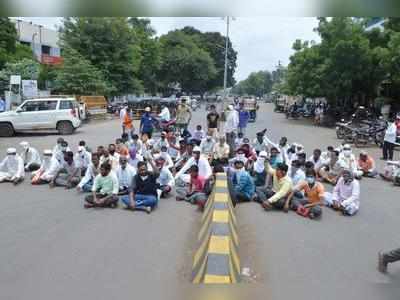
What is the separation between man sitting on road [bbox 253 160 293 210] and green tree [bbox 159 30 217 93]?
47.4 metres

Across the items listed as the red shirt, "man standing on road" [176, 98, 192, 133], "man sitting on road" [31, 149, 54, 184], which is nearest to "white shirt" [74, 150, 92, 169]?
"man sitting on road" [31, 149, 54, 184]

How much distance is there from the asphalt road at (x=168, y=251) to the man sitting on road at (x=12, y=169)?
137 centimetres

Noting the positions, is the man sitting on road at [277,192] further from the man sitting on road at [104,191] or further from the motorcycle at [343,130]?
the motorcycle at [343,130]

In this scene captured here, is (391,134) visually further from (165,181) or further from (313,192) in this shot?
(165,181)

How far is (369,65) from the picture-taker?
23297 millimetres

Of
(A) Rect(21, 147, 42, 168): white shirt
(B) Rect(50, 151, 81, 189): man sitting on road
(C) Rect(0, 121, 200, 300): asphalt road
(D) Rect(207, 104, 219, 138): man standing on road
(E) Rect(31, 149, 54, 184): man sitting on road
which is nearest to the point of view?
(C) Rect(0, 121, 200, 300): asphalt road

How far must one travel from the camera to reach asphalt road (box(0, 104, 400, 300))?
13.9ft

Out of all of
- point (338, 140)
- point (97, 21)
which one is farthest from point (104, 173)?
point (97, 21)

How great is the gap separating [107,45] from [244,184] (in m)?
23.6

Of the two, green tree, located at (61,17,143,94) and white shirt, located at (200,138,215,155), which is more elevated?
green tree, located at (61,17,143,94)

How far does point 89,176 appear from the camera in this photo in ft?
28.4

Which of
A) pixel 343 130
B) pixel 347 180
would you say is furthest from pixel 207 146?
pixel 343 130

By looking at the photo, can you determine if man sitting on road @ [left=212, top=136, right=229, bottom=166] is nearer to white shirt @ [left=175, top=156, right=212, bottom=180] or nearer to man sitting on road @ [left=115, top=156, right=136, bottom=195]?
white shirt @ [left=175, top=156, right=212, bottom=180]
